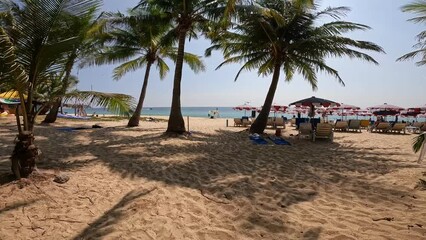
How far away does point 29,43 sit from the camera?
4.51 meters

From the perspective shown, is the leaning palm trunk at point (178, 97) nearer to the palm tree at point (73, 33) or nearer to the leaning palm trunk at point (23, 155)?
the palm tree at point (73, 33)

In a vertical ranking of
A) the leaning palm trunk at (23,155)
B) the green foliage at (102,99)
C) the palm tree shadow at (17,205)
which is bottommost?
the palm tree shadow at (17,205)

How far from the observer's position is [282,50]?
13.1 meters

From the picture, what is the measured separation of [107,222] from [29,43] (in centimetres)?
312

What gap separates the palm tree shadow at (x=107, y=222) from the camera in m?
3.12

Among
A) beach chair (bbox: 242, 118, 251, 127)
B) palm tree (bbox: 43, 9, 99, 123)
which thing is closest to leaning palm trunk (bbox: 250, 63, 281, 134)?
beach chair (bbox: 242, 118, 251, 127)

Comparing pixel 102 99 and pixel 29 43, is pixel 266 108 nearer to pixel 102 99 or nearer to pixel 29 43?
pixel 102 99

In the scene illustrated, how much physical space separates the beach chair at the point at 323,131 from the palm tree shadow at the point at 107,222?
922 centimetres

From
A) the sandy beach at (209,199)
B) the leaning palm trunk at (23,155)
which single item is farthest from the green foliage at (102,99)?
the sandy beach at (209,199)

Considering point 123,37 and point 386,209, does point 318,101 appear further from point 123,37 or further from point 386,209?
point 386,209

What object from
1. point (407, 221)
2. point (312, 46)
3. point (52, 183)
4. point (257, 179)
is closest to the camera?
point (407, 221)

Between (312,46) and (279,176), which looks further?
(312,46)

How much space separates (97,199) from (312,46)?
10951 mm

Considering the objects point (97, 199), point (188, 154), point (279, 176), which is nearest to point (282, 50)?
point (188, 154)
